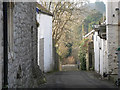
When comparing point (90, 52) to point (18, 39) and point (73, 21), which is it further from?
point (18, 39)

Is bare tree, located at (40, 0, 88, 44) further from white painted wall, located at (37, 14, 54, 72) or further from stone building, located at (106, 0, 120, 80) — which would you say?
stone building, located at (106, 0, 120, 80)

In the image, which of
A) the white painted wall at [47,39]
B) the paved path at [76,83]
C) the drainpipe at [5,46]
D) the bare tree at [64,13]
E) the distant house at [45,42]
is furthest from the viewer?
the bare tree at [64,13]

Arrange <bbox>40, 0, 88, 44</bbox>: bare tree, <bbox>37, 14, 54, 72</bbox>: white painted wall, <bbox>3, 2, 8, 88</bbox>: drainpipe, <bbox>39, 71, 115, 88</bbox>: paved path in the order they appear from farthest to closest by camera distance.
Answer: <bbox>40, 0, 88, 44</bbox>: bare tree → <bbox>37, 14, 54, 72</bbox>: white painted wall → <bbox>39, 71, 115, 88</bbox>: paved path → <bbox>3, 2, 8, 88</bbox>: drainpipe

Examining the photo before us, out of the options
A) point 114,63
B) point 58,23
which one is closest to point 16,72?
point 114,63

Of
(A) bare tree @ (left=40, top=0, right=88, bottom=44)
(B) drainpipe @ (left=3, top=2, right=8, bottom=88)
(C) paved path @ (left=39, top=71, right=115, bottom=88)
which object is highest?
(A) bare tree @ (left=40, top=0, right=88, bottom=44)

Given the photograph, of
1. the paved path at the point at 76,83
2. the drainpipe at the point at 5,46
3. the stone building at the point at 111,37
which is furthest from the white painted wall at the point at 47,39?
the drainpipe at the point at 5,46

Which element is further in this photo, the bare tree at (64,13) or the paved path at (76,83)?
the bare tree at (64,13)

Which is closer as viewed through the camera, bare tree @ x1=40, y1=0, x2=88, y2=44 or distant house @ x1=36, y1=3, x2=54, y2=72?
distant house @ x1=36, y1=3, x2=54, y2=72

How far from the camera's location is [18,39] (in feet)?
22.5

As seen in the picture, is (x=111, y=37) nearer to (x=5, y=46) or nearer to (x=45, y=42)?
(x=45, y=42)

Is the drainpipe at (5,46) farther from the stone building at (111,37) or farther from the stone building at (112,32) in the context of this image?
the stone building at (112,32)

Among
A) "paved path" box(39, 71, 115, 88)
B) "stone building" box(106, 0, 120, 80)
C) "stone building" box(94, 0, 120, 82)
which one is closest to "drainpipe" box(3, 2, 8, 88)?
"paved path" box(39, 71, 115, 88)

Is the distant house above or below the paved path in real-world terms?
above

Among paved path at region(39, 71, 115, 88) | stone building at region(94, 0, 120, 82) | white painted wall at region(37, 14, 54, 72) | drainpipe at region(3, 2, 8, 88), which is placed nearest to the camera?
drainpipe at region(3, 2, 8, 88)
